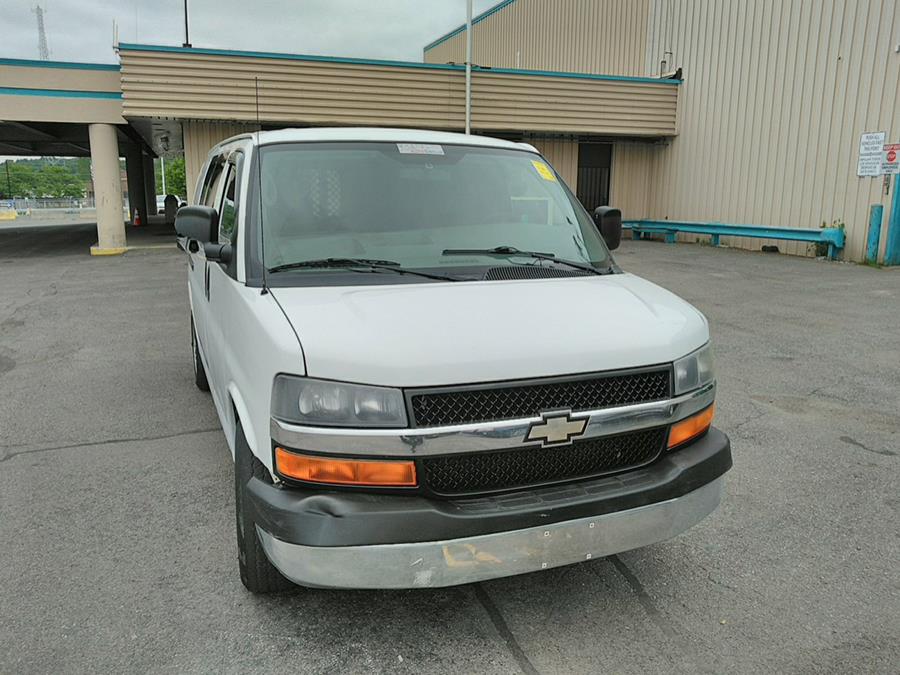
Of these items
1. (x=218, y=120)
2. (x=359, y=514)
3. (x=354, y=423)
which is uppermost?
(x=218, y=120)

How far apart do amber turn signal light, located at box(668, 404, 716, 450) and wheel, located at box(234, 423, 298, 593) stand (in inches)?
62.0

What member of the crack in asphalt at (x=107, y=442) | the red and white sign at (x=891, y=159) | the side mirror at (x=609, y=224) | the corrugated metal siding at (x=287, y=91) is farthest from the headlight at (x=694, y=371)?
the corrugated metal siding at (x=287, y=91)

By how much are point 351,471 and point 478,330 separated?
644mm

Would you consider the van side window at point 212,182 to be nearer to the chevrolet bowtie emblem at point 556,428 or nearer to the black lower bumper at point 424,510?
the black lower bumper at point 424,510

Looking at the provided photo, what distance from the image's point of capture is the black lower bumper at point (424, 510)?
224 centimetres

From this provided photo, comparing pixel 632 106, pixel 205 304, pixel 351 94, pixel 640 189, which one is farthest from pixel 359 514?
pixel 640 189

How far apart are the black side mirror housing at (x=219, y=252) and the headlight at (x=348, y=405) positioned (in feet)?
4.03

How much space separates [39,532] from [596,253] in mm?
3103

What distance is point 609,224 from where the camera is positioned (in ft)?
13.6

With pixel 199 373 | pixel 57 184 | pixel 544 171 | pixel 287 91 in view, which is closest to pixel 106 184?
pixel 287 91

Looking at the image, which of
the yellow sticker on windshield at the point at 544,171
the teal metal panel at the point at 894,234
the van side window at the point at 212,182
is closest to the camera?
the yellow sticker on windshield at the point at 544,171

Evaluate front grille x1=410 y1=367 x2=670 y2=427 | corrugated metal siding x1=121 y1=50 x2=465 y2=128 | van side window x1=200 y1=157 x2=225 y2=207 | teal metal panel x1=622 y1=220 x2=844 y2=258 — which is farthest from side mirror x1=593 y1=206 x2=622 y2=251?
corrugated metal siding x1=121 y1=50 x2=465 y2=128

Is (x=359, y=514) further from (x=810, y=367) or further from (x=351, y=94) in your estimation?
(x=351, y=94)

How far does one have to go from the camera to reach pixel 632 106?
62.2 feet
